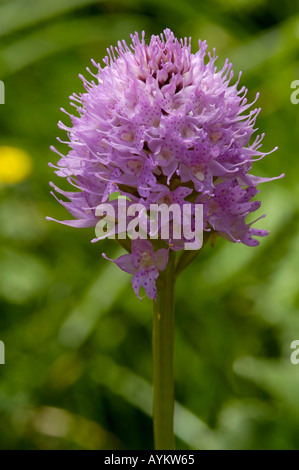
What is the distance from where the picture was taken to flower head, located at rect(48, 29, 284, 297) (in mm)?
1514

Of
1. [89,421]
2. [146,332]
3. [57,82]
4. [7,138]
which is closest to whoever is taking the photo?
[89,421]

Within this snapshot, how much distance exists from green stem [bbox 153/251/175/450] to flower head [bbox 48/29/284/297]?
10cm

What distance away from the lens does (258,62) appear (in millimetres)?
3477

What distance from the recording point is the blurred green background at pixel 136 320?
261 centimetres

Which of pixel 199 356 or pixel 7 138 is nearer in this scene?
pixel 199 356

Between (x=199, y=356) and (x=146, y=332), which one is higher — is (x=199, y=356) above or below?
below

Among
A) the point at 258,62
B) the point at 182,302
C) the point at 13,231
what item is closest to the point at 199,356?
the point at 182,302

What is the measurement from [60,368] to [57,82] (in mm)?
2343

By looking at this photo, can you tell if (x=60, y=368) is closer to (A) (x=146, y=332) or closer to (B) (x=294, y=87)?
(A) (x=146, y=332)

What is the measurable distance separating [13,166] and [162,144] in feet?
7.22
